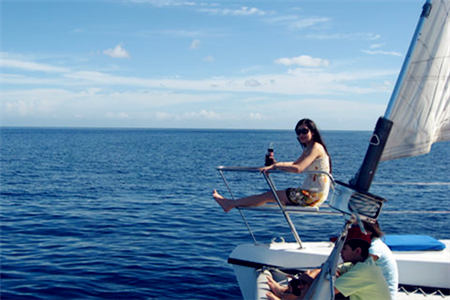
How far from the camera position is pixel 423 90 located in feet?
13.7

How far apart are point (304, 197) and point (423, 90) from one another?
9.37ft

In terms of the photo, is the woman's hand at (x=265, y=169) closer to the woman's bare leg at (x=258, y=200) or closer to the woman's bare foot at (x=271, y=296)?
the woman's bare leg at (x=258, y=200)

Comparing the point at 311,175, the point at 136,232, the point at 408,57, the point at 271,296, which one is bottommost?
the point at 136,232

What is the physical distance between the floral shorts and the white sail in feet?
7.69

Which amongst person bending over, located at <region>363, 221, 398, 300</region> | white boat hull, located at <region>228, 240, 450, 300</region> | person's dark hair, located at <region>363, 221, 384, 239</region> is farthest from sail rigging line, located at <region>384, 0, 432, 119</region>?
white boat hull, located at <region>228, 240, 450, 300</region>

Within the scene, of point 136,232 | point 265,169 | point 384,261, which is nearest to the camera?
point 384,261

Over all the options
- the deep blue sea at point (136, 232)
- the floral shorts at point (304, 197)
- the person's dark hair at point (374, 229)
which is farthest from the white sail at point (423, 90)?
the deep blue sea at point (136, 232)

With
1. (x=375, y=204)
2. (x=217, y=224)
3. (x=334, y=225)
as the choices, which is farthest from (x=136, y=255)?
(x=375, y=204)

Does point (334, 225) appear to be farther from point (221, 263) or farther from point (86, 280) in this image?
point (86, 280)

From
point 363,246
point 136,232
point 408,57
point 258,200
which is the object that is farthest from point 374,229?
point 136,232

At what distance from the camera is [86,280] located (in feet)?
37.6

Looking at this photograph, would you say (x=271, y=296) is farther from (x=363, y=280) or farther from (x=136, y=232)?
(x=136, y=232)

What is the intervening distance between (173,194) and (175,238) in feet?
37.2

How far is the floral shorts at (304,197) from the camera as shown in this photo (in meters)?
6.71
